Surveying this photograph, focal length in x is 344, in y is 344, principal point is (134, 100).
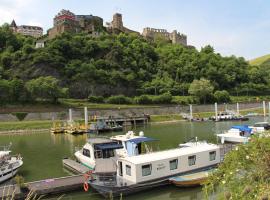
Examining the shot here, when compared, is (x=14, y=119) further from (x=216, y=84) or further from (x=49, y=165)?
(x=216, y=84)

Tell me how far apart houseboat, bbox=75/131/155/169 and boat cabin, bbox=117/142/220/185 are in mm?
3663

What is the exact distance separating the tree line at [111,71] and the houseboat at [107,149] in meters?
65.3

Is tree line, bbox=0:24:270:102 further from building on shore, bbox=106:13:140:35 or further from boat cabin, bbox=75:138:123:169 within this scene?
boat cabin, bbox=75:138:123:169

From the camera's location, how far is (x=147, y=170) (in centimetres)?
2266

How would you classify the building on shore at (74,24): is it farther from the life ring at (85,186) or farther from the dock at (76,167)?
the life ring at (85,186)

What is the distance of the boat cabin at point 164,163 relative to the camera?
73.2 ft

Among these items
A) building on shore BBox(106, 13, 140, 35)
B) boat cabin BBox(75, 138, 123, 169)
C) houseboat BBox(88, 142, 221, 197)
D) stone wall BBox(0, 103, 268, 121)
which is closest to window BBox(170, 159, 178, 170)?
houseboat BBox(88, 142, 221, 197)

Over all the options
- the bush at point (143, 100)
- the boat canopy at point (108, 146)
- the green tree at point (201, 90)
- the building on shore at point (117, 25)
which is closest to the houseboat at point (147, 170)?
the boat canopy at point (108, 146)

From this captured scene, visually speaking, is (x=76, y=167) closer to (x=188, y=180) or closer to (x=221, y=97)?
(x=188, y=180)

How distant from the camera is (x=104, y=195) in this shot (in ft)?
69.8

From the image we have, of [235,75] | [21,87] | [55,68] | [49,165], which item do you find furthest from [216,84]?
[49,165]

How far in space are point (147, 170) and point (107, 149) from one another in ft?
17.2

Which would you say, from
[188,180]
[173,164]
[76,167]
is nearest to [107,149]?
[76,167]

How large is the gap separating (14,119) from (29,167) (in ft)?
173
